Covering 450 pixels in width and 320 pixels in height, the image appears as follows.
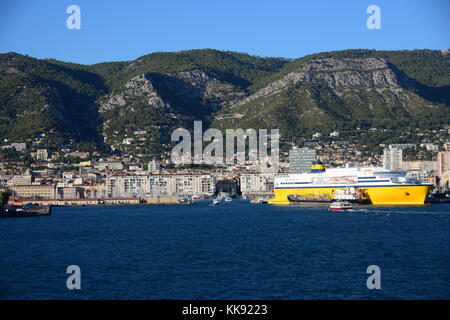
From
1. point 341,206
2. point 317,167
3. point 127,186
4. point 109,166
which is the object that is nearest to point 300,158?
point 127,186

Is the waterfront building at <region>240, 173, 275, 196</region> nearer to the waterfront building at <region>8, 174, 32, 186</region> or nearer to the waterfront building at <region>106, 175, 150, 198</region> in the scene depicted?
the waterfront building at <region>106, 175, 150, 198</region>

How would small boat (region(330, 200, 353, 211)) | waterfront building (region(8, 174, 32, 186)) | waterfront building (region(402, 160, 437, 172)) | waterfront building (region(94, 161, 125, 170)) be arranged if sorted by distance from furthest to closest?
1. waterfront building (region(94, 161, 125, 170))
2. waterfront building (region(402, 160, 437, 172))
3. waterfront building (region(8, 174, 32, 186))
4. small boat (region(330, 200, 353, 211))

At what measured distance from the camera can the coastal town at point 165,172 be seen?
452 ft

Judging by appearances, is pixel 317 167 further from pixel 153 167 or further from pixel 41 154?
pixel 41 154

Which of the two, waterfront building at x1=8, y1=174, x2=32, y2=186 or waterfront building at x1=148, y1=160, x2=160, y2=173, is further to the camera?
waterfront building at x1=148, y1=160, x2=160, y2=173

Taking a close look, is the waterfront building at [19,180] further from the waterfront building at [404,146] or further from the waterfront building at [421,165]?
the waterfront building at [404,146]

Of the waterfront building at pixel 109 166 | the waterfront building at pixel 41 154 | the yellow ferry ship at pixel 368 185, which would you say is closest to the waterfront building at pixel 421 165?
the waterfront building at pixel 109 166

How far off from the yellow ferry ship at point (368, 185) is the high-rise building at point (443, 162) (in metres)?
55.8

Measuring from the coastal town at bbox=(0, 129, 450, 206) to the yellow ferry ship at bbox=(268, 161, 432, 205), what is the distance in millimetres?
33262

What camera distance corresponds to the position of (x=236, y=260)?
122 feet

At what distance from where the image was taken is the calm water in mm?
29375

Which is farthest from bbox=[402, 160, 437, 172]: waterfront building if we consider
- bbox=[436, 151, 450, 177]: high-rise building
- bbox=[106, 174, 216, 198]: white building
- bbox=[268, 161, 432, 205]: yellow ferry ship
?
bbox=[268, 161, 432, 205]: yellow ferry ship
